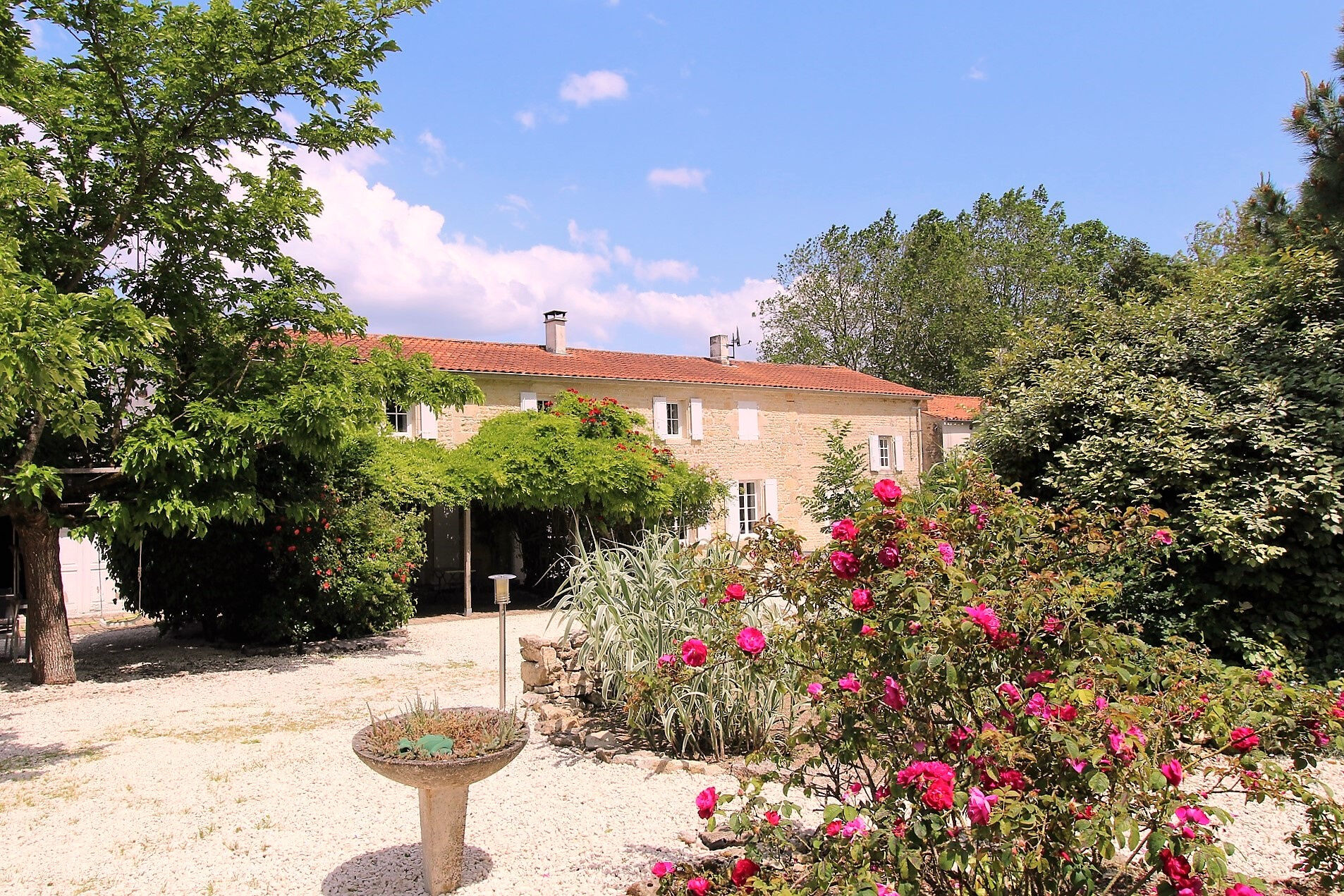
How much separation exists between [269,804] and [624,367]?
1616cm

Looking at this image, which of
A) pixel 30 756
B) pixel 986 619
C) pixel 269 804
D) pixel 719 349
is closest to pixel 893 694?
pixel 986 619

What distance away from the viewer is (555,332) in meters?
20.8

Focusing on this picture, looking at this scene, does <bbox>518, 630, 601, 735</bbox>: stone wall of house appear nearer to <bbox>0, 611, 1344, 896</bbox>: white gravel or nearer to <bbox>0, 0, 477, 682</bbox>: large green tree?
<bbox>0, 611, 1344, 896</bbox>: white gravel

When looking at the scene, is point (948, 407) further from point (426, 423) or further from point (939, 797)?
point (939, 797)

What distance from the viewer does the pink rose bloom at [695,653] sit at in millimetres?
2934

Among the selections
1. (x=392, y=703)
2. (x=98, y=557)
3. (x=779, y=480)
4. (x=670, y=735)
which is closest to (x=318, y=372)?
(x=392, y=703)

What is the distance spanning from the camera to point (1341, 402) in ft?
A: 19.4

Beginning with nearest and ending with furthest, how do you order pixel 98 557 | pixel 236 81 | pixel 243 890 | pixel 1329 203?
1. pixel 243 890
2. pixel 1329 203
3. pixel 236 81
4. pixel 98 557

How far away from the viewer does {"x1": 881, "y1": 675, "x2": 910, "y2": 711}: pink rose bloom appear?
263 centimetres

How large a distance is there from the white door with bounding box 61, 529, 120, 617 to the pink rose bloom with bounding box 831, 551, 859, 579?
47.5 feet

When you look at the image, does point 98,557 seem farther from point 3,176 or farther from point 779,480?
point 779,480

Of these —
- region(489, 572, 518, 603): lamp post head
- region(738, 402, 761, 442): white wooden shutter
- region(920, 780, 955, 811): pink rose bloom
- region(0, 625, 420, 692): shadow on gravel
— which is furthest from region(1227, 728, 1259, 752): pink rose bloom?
region(738, 402, 761, 442): white wooden shutter

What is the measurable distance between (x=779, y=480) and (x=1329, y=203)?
1593 cm

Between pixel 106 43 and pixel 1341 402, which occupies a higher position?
pixel 106 43
